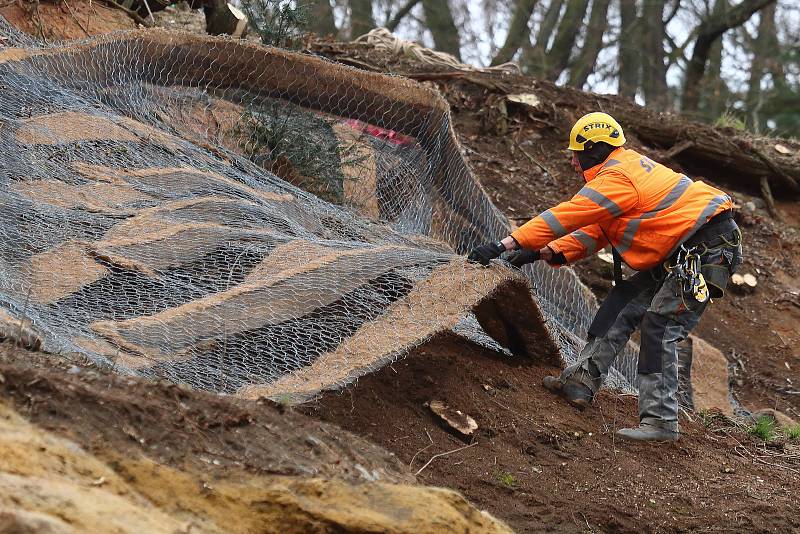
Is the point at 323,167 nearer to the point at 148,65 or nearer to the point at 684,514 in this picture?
the point at 148,65

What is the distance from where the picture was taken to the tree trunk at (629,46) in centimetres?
1681

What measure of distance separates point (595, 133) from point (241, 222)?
157cm

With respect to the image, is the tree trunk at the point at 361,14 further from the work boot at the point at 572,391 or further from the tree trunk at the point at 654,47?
the work boot at the point at 572,391

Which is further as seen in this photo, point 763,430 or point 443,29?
point 443,29

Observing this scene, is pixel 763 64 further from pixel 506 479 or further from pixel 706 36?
pixel 506 479

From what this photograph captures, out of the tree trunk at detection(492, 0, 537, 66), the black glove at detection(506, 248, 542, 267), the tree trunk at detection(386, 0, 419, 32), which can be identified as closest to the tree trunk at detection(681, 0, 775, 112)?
the tree trunk at detection(492, 0, 537, 66)

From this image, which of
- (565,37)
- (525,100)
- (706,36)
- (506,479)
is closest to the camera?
(506,479)

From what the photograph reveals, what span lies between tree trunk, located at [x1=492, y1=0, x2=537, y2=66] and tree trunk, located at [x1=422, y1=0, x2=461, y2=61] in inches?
82.0

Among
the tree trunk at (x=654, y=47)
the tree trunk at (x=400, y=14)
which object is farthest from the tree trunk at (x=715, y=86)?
the tree trunk at (x=400, y=14)

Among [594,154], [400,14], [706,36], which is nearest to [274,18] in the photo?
[594,154]

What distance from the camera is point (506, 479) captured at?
12.2 feet

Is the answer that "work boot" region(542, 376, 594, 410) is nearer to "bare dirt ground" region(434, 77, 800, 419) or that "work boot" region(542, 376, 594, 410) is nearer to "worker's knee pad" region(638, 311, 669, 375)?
"worker's knee pad" region(638, 311, 669, 375)

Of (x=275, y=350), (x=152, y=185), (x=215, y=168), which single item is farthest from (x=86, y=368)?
(x=215, y=168)

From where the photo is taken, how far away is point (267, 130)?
5.99m
